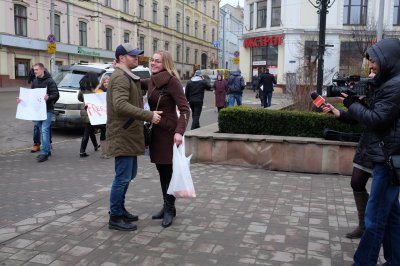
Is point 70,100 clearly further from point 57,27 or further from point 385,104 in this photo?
point 57,27

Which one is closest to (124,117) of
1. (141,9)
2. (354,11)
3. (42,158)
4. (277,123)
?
(277,123)

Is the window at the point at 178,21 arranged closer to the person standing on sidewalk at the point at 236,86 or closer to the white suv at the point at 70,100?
the person standing on sidewalk at the point at 236,86

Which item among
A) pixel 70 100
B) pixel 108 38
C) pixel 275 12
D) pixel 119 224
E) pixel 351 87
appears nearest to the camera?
pixel 351 87

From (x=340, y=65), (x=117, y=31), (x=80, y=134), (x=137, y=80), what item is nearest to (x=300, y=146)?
(x=137, y=80)

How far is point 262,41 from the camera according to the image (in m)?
39.8

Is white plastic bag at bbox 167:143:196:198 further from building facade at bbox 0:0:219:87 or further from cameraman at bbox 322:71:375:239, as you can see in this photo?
building facade at bbox 0:0:219:87

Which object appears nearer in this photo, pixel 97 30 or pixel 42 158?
pixel 42 158

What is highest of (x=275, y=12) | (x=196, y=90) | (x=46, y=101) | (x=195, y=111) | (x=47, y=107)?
(x=275, y=12)

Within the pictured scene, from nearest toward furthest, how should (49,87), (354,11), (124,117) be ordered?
(124,117) < (49,87) < (354,11)

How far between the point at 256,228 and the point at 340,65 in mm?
34098

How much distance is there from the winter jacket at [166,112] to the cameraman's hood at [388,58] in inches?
77.4

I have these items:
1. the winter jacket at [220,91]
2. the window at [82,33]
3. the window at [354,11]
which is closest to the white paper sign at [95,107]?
the winter jacket at [220,91]

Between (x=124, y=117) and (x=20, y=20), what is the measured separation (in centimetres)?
3137

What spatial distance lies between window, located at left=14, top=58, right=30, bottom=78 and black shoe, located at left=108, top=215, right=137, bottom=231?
3038 centimetres
